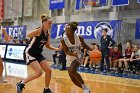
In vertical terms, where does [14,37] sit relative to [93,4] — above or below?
below

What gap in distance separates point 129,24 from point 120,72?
4.08m

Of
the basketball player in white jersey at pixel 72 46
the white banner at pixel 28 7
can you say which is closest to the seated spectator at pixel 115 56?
the basketball player in white jersey at pixel 72 46

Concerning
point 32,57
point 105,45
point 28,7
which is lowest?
point 105,45

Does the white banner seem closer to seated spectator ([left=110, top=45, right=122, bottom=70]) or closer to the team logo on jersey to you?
the team logo on jersey

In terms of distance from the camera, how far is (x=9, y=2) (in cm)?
2730

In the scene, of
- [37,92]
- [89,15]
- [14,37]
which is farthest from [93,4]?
[37,92]

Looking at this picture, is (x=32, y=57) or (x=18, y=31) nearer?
(x=32, y=57)

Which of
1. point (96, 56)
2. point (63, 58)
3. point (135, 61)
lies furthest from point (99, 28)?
point (135, 61)

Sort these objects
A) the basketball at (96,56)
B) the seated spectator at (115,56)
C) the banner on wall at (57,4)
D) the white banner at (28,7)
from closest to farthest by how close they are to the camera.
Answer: the basketball at (96,56) → the seated spectator at (115,56) → the banner on wall at (57,4) → the white banner at (28,7)

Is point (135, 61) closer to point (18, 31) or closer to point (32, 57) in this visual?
point (32, 57)

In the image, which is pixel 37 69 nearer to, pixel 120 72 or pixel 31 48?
pixel 31 48

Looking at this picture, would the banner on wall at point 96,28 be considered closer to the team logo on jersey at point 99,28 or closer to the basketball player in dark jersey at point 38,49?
the team logo on jersey at point 99,28

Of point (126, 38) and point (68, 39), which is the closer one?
point (68, 39)

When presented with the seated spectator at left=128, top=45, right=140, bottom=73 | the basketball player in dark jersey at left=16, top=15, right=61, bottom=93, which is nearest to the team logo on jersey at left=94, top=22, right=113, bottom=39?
the seated spectator at left=128, top=45, right=140, bottom=73
